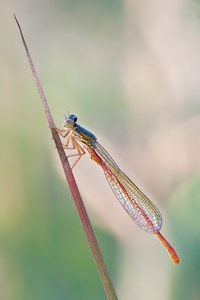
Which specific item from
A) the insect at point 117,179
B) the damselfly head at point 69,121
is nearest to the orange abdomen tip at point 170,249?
the insect at point 117,179

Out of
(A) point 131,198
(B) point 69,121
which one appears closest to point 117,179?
(A) point 131,198

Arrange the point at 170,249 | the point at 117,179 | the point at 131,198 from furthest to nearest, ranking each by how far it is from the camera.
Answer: the point at 131,198
the point at 117,179
the point at 170,249

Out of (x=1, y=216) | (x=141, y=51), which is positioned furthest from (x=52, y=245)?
(x=141, y=51)

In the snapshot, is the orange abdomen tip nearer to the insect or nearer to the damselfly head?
the insect

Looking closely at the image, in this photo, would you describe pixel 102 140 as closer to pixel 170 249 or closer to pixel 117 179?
pixel 117 179

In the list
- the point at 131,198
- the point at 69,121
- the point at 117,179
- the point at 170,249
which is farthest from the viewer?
the point at 131,198

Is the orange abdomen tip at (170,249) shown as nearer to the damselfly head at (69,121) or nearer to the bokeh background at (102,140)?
the bokeh background at (102,140)
